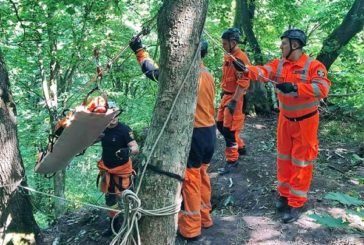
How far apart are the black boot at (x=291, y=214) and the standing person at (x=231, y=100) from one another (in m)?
2.00

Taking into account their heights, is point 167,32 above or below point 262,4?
below

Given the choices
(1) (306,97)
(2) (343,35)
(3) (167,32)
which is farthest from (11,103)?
(2) (343,35)

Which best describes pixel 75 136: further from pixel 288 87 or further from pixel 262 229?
pixel 262 229

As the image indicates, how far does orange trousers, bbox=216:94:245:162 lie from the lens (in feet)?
22.4

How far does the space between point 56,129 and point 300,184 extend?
2907 millimetres

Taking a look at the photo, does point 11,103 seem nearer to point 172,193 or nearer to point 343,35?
point 172,193

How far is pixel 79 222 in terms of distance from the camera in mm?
5473

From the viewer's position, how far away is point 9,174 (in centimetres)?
438

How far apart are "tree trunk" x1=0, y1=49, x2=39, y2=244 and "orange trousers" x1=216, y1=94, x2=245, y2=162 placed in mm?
3411

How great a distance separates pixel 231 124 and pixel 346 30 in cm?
472

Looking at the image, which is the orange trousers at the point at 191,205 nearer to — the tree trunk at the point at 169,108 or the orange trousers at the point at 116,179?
the orange trousers at the point at 116,179

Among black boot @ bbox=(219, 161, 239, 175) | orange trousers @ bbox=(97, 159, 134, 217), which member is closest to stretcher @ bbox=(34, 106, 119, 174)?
orange trousers @ bbox=(97, 159, 134, 217)

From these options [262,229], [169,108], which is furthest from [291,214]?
[169,108]

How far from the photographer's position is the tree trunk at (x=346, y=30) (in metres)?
9.48
